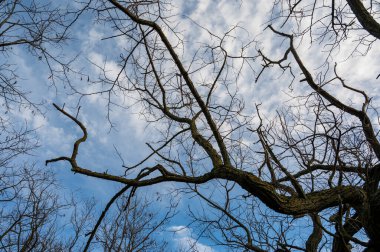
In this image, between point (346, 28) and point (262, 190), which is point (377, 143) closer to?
point (346, 28)

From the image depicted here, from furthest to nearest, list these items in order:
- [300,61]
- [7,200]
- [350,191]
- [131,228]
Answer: [131,228]
[7,200]
[300,61]
[350,191]

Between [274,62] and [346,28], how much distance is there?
109 cm

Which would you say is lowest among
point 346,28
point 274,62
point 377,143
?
point 377,143

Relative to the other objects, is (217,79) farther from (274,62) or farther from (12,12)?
(12,12)

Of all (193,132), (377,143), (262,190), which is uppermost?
(193,132)

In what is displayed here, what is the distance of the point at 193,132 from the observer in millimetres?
4324

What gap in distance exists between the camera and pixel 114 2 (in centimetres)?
332

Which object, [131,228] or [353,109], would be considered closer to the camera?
[353,109]

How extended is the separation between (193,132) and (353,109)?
7.98 feet

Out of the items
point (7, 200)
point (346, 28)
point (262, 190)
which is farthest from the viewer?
point (7, 200)

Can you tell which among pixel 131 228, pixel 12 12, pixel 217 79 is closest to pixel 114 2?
pixel 217 79

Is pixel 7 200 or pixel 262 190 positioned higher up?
pixel 7 200

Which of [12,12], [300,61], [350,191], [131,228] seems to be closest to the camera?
[350,191]

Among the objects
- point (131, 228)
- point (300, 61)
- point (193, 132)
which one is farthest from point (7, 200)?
point (131, 228)
